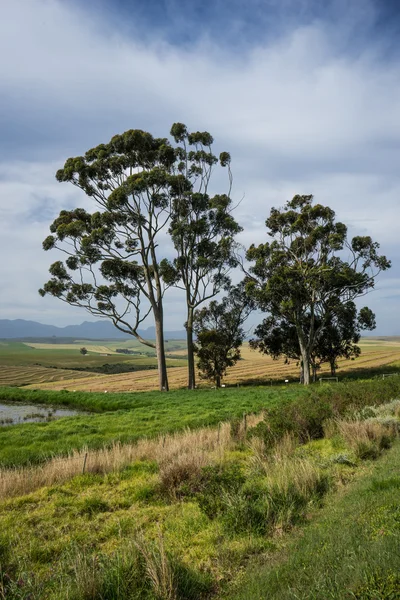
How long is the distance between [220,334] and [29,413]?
22271 mm

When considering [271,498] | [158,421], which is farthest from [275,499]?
[158,421]

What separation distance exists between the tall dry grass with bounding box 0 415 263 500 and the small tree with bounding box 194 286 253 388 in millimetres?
29967

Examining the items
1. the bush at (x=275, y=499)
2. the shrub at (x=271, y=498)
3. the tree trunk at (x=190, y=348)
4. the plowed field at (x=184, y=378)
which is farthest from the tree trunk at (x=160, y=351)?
the bush at (x=275, y=499)

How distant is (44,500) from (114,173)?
100 ft

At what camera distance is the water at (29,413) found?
73.6ft

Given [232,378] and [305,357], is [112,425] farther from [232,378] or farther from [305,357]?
[232,378]

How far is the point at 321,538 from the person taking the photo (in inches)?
200

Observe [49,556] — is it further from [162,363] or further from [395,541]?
[162,363]

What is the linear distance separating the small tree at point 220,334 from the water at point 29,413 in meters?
17.9

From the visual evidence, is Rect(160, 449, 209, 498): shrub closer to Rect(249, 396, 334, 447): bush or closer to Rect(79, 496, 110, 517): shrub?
Rect(79, 496, 110, 517): shrub

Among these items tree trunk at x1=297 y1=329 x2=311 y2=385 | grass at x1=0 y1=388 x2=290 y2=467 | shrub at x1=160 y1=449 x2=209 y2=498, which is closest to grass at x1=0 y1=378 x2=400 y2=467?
grass at x1=0 y1=388 x2=290 y2=467

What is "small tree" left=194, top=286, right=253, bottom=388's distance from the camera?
139ft

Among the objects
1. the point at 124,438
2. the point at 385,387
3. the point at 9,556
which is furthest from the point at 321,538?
the point at 385,387

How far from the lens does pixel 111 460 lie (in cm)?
1018
